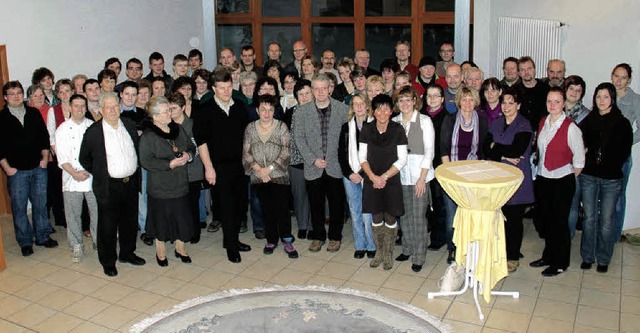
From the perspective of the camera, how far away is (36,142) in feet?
20.2

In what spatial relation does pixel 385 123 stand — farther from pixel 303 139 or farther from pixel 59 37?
pixel 59 37

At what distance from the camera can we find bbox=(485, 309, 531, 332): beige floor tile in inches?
182

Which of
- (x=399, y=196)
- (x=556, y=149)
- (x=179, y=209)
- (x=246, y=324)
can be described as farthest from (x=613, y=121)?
(x=179, y=209)

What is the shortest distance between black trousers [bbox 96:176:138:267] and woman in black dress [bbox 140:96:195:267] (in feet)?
0.65

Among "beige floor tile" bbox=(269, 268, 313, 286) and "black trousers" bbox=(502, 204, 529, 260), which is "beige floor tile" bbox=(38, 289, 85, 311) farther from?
"black trousers" bbox=(502, 204, 529, 260)

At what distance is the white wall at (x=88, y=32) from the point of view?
7168mm

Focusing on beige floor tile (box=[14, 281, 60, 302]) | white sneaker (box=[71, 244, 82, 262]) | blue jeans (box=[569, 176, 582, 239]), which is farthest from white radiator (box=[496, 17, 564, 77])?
beige floor tile (box=[14, 281, 60, 302])

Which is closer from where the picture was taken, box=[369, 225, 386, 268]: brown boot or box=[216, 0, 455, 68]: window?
box=[369, 225, 386, 268]: brown boot

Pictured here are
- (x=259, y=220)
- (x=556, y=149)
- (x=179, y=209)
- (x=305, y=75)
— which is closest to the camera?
(x=556, y=149)

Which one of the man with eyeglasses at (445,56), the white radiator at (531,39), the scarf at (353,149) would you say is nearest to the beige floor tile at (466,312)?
the scarf at (353,149)

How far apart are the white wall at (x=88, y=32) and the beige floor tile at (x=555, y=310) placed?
19.3 feet

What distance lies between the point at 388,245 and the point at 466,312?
41.2 inches

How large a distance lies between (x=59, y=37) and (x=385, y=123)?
14.6 ft

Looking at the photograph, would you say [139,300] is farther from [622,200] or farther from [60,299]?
[622,200]
